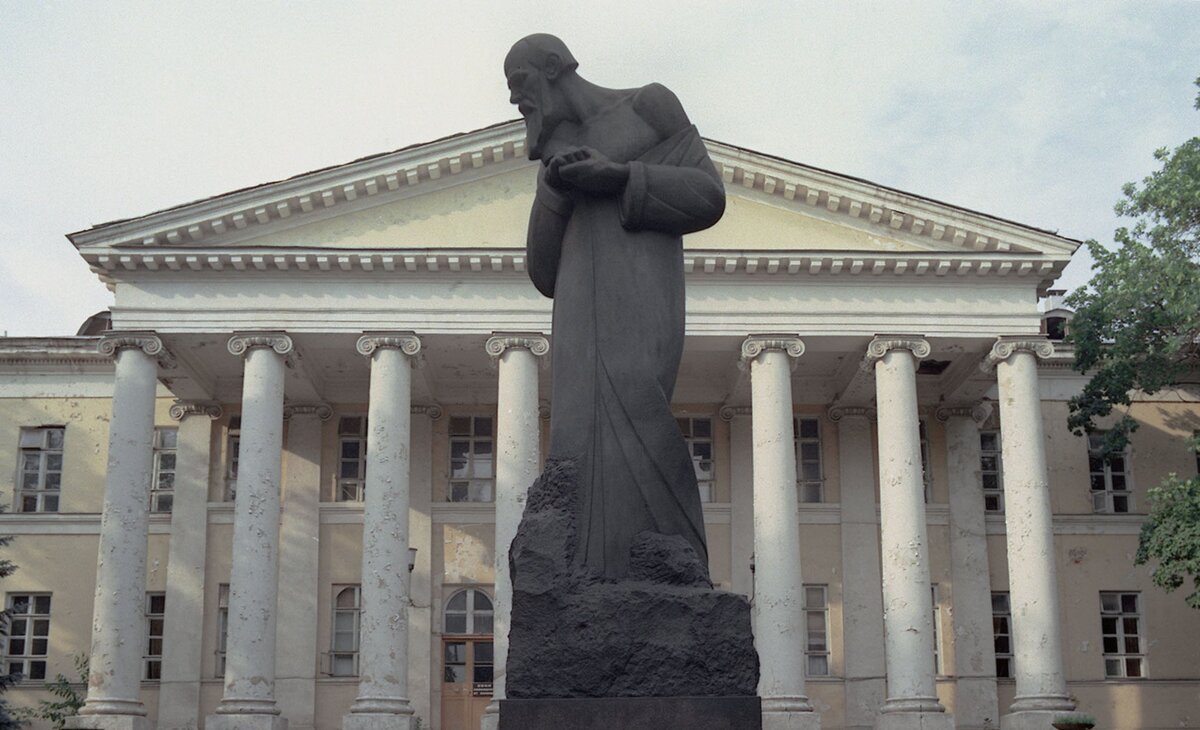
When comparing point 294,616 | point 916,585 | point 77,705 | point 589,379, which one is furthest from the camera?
point 294,616

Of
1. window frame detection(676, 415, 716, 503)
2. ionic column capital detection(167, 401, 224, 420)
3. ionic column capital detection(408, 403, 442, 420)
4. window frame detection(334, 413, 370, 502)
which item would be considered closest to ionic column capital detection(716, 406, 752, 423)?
window frame detection(676, 415, 716, 503)

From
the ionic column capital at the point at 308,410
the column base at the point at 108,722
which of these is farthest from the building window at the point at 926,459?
the column base at the point at 108,722

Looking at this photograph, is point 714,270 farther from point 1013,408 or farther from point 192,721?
point 192,721

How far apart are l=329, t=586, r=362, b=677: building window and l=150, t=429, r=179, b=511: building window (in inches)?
184

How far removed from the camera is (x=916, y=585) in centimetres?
2772

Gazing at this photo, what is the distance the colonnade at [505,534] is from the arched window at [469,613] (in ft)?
13.5

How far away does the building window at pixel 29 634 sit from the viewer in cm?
3231

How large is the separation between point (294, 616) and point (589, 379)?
88.7 feet

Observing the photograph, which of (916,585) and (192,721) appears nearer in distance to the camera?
(916,585)

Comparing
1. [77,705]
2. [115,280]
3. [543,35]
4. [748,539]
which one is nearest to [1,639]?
[77,705]

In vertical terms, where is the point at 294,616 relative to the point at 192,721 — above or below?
above

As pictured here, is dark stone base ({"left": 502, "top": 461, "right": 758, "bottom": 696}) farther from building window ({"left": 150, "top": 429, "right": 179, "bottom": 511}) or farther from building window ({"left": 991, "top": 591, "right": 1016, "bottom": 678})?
building window ({"left": 150, "top": 429, "right": 179, "bottom": 511})

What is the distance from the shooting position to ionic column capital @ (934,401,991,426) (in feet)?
110

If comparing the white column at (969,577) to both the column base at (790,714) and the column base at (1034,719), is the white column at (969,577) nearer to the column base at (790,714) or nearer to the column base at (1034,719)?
the column base at (1034,719)
